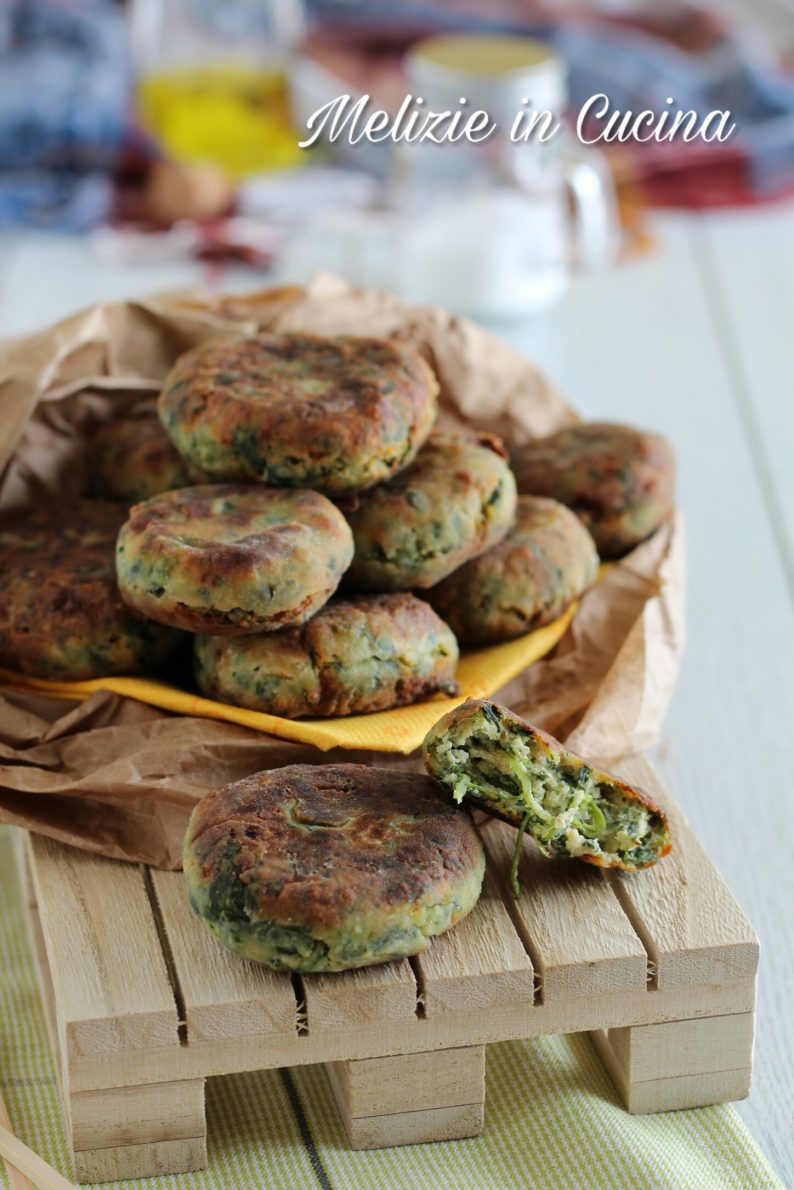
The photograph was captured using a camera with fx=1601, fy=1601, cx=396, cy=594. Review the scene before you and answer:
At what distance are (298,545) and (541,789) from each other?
34cm

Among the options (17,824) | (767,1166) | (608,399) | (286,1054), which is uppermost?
(608,399)

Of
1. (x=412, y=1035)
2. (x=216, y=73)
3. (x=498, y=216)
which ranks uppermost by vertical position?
(x=216, y=73)

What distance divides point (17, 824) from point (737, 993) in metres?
0.71

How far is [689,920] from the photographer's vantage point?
1466 millimetres

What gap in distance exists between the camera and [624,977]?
1.43 meters

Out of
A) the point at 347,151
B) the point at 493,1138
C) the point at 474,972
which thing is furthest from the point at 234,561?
the point at 347,151

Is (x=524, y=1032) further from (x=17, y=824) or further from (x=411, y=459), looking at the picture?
(x=411, y=459)

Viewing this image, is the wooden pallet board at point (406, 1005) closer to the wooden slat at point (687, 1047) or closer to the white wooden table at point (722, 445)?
the wooden slat at point (687, 1047)

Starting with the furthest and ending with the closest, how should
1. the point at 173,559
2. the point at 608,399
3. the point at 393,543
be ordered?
1. the point at 608,399
2. the point at 393,543
3. the point at 173,559

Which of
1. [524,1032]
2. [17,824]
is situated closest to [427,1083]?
[524,1032]

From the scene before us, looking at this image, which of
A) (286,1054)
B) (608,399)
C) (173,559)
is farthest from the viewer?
(608,399)

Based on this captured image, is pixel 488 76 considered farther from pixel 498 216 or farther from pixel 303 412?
pixel 303 412

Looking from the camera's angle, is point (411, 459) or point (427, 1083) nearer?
point (427, 1083)

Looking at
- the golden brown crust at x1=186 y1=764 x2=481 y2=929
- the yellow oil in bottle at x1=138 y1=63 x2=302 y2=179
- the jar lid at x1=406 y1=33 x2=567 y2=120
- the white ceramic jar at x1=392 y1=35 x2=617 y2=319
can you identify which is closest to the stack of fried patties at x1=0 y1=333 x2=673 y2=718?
the golden brown crust at x1=186 y1=764 x2=481 y2=929
